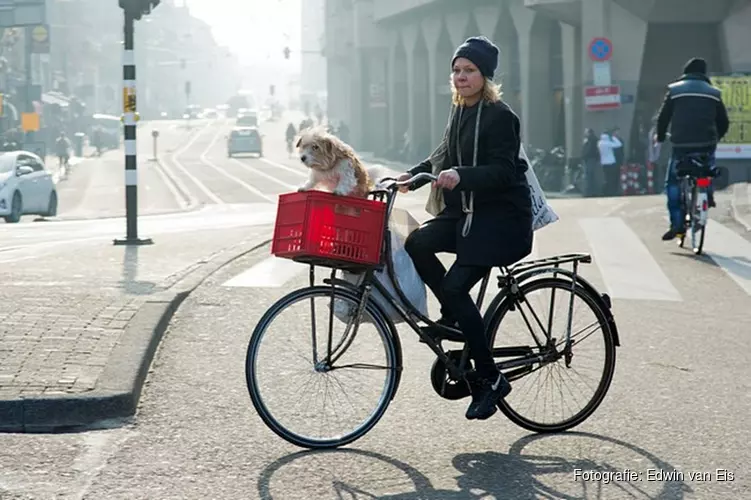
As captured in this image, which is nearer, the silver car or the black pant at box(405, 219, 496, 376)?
the black pant at box(405, 219, 496, 376)

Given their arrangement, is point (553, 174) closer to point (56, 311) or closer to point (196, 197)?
point (196, 197)

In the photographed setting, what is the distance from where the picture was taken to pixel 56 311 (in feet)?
28.5

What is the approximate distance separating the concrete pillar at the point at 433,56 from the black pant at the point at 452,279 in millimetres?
50571

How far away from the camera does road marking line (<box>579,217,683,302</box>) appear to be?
10852mm

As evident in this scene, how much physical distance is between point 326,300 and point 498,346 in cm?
79

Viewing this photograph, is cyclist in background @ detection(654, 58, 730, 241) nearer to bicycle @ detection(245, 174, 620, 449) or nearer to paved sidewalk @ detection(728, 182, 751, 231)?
paved sidewalk @ detection(728, 182, 751, 231)

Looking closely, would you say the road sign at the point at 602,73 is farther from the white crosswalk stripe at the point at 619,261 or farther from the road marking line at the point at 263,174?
the white crosswalk stripe at the point at 619,261

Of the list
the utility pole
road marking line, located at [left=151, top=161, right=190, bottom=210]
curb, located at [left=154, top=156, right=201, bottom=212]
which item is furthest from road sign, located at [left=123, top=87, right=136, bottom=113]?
road marking line, located at [left=151, top=161, right=190, bottom=210]

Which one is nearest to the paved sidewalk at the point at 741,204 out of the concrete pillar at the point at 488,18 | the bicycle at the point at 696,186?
the bicycle at the point at 696,186

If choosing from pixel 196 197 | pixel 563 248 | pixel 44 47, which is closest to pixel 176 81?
pixel 44 47

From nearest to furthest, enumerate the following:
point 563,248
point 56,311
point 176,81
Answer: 1. point 56,311
2. point 563,248
3. point 176,81

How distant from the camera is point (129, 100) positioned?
14484 mm

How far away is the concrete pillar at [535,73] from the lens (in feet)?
143

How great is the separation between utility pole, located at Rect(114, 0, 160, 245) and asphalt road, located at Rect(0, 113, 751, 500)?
17.0 ft
